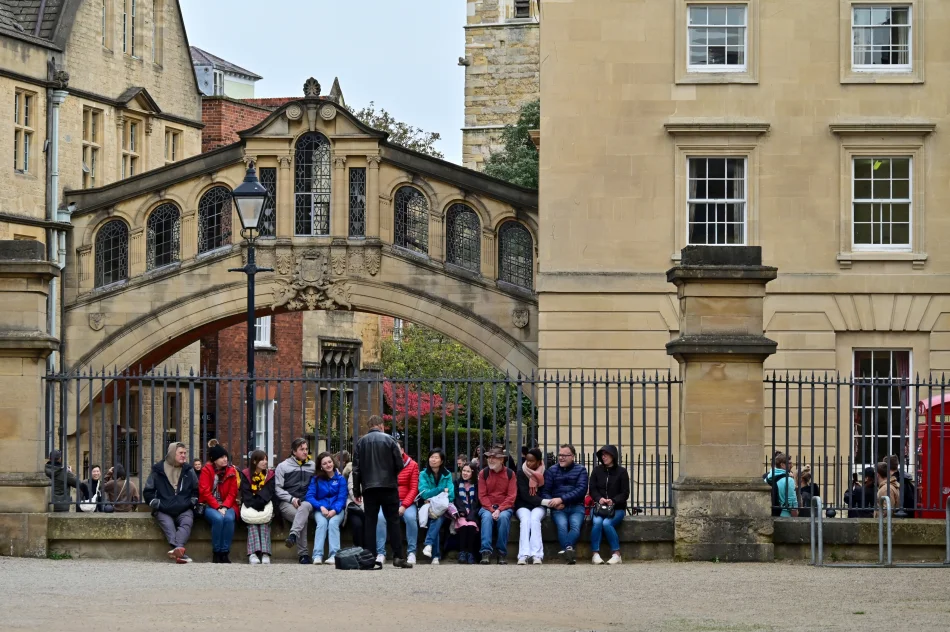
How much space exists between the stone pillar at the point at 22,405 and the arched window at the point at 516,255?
15.0 m

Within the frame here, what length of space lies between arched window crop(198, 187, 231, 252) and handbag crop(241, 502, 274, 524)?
16139mm

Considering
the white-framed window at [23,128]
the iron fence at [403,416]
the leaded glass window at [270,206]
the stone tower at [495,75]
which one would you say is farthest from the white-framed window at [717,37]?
the stone tower at [495,75]

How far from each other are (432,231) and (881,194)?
26.4 feet

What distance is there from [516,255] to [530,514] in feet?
48.5

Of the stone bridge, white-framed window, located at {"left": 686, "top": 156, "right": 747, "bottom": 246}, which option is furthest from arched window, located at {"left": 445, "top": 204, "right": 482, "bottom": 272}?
white-framed window, located at {"left": 686, "top": 156, "right": 747, "bottom": 246}

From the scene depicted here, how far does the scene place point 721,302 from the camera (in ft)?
61.9

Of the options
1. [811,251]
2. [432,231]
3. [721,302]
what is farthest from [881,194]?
[721,302]

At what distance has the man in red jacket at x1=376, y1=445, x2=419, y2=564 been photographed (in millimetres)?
18750

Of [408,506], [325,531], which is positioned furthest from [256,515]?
[408,506]

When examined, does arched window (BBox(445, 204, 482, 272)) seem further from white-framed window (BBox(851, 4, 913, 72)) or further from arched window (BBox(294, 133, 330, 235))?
white-framed window (BBox(851, 4, 913, 72))

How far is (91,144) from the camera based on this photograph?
37062 millimetres

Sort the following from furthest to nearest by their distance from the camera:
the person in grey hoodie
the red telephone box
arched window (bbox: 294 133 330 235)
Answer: arched window (bbox: 294 133 330 235), the red telephone box, the person in grey hoodie

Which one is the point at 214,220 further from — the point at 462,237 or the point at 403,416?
the point at 403,416

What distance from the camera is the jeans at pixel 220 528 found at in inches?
738
